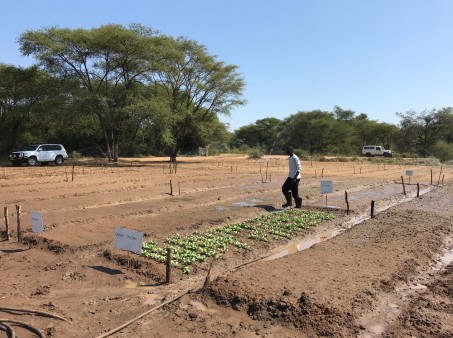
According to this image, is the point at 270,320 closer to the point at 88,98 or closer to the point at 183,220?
the point at 183,220

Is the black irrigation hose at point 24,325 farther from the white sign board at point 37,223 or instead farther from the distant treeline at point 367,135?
the distant treeline at point 367,135

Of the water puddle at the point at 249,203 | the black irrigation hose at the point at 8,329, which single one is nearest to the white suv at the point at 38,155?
the water puddle at the point at 249,203

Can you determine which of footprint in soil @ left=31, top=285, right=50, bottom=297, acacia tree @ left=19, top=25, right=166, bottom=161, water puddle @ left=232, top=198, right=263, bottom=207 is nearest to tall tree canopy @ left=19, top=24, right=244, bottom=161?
acacia tree @ left=19, top=25, right=166, bottom=161

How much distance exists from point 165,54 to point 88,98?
8.02m

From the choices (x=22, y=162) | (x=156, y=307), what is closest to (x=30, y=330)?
(x=156, y=307)

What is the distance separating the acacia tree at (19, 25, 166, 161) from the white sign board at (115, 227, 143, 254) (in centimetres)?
2897

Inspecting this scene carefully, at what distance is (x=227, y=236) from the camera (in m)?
8.87

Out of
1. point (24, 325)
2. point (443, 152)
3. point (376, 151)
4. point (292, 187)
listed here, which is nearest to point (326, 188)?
point (292, 187)

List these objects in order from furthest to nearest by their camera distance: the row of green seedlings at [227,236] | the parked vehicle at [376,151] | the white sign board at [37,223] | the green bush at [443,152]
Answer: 1. the parked vehicle at [376,151]
2. the green bush at [443,152]
3. the white sign board at [37,223]
4. the row of green seedlings at [227,236]

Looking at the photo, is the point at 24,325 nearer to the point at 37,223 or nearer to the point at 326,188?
the point at 37,223

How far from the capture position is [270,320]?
4.78m

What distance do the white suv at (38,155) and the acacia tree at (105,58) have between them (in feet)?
13.7

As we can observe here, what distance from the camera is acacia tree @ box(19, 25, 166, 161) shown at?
112 feet

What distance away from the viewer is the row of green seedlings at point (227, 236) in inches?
286
